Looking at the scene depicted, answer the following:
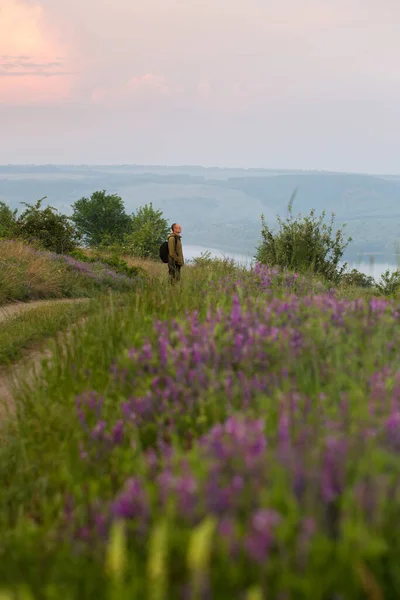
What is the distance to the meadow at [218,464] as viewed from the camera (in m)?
2.00

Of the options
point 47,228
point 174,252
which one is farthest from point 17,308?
point 47,228

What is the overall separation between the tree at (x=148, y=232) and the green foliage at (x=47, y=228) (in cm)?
1689

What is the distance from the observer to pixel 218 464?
2.24 meters

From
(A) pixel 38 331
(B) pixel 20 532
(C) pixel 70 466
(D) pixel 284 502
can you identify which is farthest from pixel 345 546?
(A) pixel 38 331

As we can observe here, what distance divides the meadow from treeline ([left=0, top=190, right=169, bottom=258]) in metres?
21.2

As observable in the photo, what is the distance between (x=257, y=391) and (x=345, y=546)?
5.58 feet

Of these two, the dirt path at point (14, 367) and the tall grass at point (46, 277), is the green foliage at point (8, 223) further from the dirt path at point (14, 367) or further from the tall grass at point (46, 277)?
the dirt path at point (14, 367)

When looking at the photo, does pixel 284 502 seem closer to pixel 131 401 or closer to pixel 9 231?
pixel 131 401

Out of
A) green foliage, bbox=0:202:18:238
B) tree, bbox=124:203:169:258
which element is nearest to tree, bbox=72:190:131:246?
tree, bbox=124:203:169:258

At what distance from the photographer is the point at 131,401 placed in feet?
13.1

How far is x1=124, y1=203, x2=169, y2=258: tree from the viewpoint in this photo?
5081cm

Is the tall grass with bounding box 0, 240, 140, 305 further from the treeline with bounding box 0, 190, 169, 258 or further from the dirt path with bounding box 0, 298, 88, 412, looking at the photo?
the treeline with bounding box 0, 190, 169, 258

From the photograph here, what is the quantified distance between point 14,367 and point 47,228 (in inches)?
763

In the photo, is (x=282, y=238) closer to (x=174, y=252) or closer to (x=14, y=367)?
(x=174, y=252)
